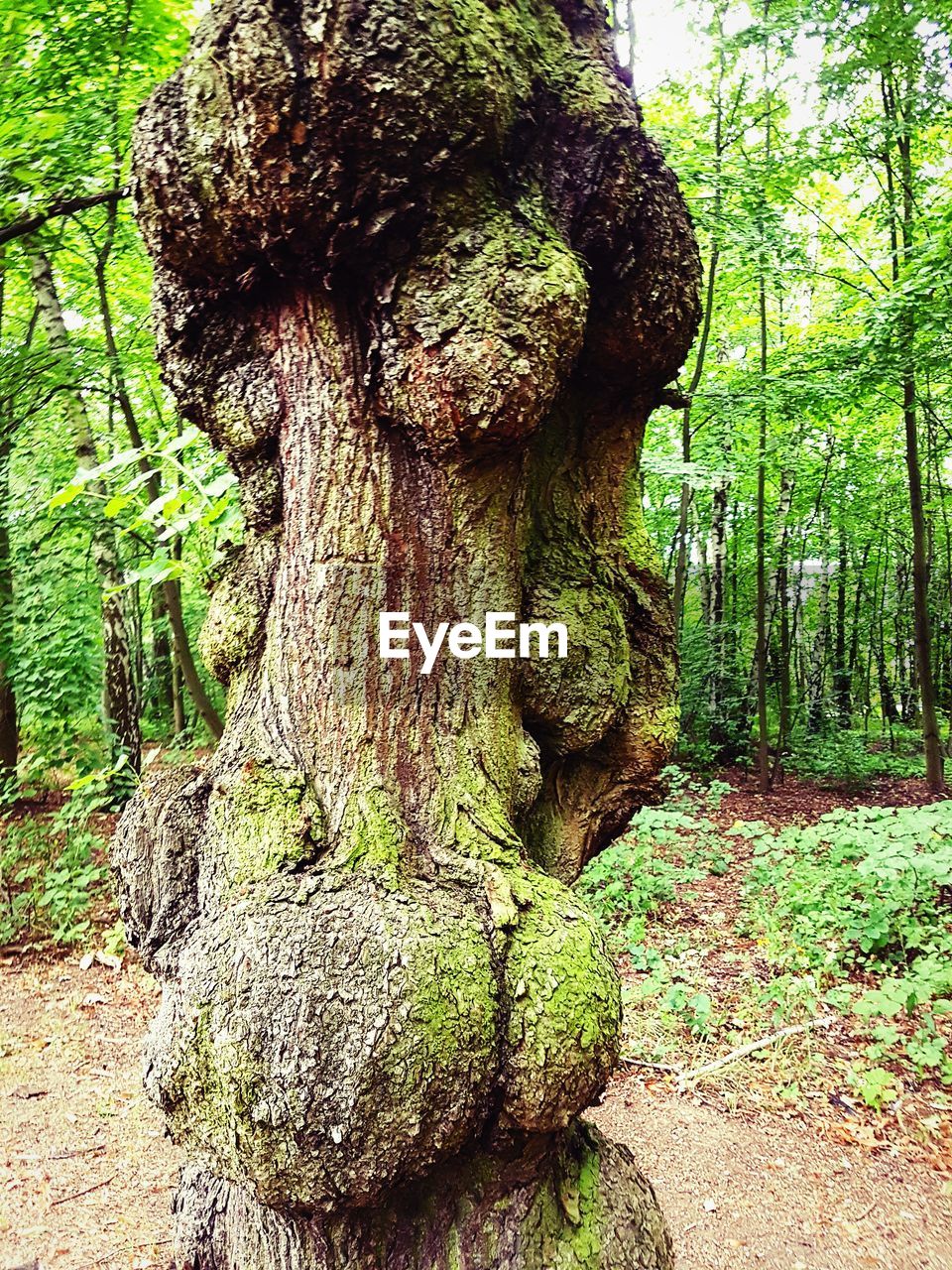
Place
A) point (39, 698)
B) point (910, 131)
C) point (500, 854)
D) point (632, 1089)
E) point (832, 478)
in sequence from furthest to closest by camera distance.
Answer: point (832, 478), point (910, 131), point (39, 698), point (632, 1089), point (500, 854)

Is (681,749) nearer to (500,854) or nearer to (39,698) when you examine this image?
(39,698)

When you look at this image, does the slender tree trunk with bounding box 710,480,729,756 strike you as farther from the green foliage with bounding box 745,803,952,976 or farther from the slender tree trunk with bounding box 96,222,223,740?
the slender tree trunk with bounding box 96,222,223,740

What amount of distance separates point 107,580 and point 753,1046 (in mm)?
8155

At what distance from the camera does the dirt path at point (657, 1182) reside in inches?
138

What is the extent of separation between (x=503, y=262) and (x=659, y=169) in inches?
28.8

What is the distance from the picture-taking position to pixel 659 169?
2.34m

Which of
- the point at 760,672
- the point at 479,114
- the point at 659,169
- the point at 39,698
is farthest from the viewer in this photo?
the point at 760,672

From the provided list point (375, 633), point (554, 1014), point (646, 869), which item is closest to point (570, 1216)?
point (554, 1014)

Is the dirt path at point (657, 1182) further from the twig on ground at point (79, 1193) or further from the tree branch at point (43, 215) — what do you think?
the tree branch at point (43, 215)

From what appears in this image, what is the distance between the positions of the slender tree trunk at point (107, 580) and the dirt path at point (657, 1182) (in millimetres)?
4561

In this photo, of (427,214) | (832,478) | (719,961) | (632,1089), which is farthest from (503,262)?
(832,478)

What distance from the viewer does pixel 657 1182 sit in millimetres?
4035

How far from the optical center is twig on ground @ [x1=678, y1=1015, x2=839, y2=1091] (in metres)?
4.90

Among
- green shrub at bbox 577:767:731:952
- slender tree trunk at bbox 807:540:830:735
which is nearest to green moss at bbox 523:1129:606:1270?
green shrub at bbox 577:767:731:952
